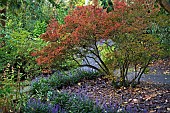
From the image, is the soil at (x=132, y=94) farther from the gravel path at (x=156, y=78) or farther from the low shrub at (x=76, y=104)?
the low shrub at (x=76, y=104)

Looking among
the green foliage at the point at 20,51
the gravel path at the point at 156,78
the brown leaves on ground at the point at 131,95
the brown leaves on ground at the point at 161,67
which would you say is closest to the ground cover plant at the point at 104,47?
the brown leaves on ground at the point at 131,95

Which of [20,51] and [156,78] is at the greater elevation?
[20,51]

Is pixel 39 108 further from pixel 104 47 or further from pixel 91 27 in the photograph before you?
pixel 104 47

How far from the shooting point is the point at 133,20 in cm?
538

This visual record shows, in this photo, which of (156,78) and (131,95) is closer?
(131,95)

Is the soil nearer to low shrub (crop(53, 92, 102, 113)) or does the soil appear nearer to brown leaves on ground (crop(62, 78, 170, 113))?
brown leaves on ground (crop(62, 78, 170, 113))

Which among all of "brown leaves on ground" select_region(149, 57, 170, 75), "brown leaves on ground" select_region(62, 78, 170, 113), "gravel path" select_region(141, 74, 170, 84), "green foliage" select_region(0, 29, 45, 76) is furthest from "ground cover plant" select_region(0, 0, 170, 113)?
"brown leaves on ground" select_region(149, 57, 170, 75)

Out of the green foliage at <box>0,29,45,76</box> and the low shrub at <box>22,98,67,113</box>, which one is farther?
the green foliage at <box>0,29,45,76</box>

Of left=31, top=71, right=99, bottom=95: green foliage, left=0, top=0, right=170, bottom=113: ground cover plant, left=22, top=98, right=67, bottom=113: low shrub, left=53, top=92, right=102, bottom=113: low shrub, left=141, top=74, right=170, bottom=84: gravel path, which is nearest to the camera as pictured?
left=53, top=92, right=102, bottom=113: low shrub

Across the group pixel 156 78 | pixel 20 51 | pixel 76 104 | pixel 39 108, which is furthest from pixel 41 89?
pixel 156 78

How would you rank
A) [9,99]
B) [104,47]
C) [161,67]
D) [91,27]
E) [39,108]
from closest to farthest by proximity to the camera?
[9,99] → [39,108] → [91,27] → [104,47] → [161,67]

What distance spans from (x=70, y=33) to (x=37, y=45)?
8.03ft

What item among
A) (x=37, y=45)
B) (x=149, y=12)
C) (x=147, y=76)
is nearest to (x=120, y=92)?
(x=149, y=12)

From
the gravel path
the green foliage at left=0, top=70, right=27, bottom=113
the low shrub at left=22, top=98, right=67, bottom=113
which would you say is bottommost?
the low shrub at left=22, top=98, right=67, bottom=113
